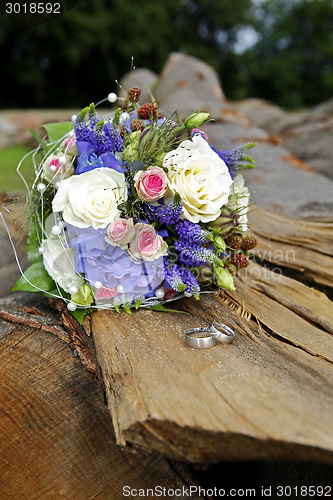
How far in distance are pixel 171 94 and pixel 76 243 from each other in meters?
3.84

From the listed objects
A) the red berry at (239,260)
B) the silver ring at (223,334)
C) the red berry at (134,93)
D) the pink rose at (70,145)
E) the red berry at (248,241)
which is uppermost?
the red berry at (134,93)

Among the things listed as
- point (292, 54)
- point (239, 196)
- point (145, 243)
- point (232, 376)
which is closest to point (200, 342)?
point (232, 376)

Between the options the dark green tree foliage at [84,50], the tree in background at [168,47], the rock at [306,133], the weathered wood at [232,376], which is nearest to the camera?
the weathered wood at [232,376]

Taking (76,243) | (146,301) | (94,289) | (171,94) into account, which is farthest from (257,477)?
(171,94)

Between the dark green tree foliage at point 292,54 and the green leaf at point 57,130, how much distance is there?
14839mm

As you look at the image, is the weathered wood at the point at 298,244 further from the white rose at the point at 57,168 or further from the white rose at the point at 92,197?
the white rose at the point at 57,168

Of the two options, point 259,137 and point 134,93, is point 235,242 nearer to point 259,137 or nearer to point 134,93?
point 134,93

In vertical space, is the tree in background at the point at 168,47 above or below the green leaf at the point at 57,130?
above

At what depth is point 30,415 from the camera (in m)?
1.24

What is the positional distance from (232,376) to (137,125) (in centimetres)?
84

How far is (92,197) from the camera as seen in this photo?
4.22 feet

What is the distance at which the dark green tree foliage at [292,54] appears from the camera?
15.4 meters

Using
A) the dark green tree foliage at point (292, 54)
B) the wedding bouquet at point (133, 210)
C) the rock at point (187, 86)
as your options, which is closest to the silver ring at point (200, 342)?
the wedding bouquet at point (133, 210)

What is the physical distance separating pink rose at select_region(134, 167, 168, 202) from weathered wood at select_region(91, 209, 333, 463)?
0.39m
